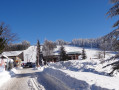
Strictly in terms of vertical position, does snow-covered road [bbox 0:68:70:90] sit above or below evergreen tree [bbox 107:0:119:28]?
below

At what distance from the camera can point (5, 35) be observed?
24.1 meters

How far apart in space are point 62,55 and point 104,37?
48.1 metres

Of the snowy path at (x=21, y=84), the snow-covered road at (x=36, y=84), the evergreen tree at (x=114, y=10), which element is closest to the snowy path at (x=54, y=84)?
the snow-covered road at (x=36, y=84)

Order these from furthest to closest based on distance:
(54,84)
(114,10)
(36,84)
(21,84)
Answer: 1. (21,84)
2. (36,84)
3. (54,84)
4. (114,10)

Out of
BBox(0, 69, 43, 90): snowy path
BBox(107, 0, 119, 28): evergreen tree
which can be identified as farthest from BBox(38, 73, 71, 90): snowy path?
BBox(107, 0, 119, 28): evergreen tree

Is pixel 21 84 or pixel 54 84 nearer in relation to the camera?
pixel 54 84

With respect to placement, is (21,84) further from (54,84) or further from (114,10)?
(114,10)

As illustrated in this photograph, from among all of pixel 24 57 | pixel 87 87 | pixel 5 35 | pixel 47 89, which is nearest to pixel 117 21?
pixel 87 87

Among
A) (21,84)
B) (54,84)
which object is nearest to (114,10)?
(54,84)

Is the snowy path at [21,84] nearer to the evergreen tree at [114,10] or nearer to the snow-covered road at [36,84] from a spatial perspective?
the snow-covered road at [36,84]

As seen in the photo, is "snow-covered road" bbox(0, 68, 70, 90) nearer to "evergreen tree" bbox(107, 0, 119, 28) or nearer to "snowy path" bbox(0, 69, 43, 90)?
"snowy path" bbox(0, 69, 43, 90)

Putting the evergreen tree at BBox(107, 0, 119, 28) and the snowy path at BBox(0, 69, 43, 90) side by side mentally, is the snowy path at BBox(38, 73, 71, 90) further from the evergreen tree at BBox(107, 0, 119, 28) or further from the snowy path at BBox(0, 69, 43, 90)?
the evergreen tree at BBox(107, 0, 119, 28)

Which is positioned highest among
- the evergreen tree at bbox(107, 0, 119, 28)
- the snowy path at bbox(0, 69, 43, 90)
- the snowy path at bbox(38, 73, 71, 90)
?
the evergreen tree at bbox(107, 0, 119, 28)

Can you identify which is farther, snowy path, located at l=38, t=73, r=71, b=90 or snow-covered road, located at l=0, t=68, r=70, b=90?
snow-covered road, located at l=0, t=68, r=70, b=90
